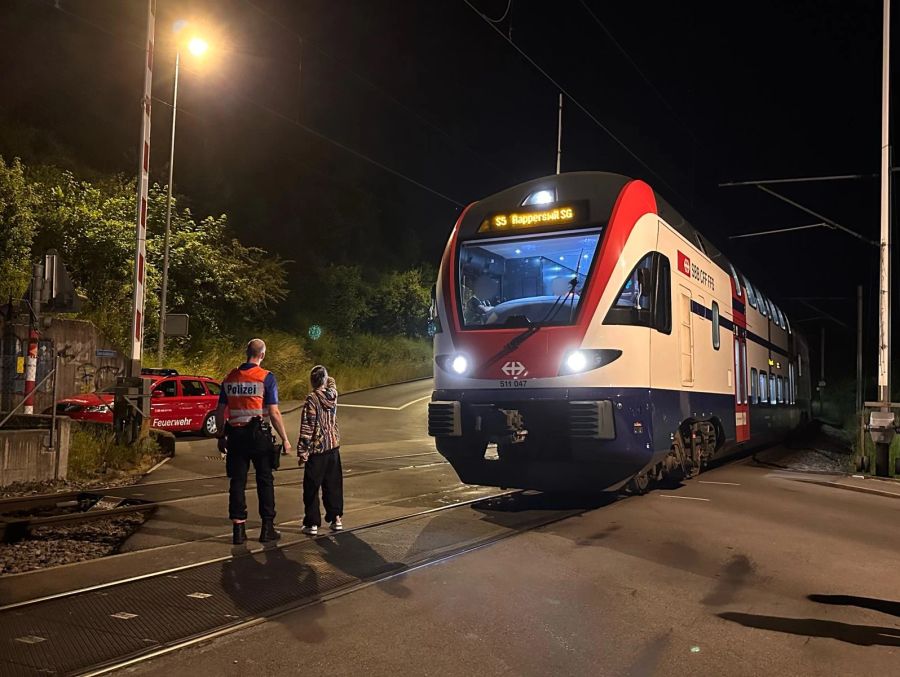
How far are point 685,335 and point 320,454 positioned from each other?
16.7 feet

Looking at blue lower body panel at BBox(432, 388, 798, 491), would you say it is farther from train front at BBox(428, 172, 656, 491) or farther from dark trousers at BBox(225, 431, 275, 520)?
dark trousers at BBox(225, 431, 275, 520)

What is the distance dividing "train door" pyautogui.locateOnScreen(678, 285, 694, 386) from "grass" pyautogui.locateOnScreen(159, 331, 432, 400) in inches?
639

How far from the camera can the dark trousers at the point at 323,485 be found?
7.30 m

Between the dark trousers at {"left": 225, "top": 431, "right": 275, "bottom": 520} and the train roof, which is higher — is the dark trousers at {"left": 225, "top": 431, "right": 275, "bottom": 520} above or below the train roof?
below

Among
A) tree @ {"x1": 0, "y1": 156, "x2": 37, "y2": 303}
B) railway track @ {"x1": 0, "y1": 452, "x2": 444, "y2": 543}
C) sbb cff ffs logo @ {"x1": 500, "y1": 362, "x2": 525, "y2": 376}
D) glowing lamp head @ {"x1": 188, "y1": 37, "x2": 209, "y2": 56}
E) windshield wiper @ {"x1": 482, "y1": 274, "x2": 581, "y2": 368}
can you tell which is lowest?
railway track @ {"x1": 0, "y1": 452, "x2": 444, "y2": 543}

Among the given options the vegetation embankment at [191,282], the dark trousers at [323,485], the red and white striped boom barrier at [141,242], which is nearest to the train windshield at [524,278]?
the dark trousers at [323,485]

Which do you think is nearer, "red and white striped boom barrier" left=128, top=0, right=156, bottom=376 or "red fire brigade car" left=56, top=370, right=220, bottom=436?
"red and white striped boom barrier" left=128, top=0, right=156, bottom=376

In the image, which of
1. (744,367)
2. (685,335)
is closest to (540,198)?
(685,335)

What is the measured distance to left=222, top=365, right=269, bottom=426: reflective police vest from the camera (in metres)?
6.92

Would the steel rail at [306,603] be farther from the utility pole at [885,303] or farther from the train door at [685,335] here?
the utility pole at [885,303]

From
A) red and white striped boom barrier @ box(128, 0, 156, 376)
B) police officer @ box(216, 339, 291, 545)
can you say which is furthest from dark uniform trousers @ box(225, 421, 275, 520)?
red and white striped boom barrier @ box(128, 0, 156, 376)

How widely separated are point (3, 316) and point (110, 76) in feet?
71.5

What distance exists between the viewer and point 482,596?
5.27 m

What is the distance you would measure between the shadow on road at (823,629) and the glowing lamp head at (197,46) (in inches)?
622
